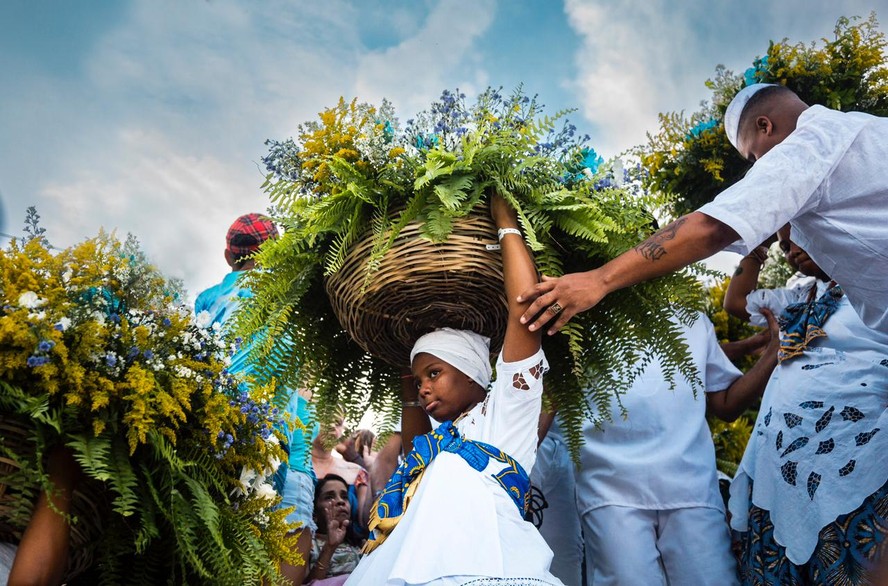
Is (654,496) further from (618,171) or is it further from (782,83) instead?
(782,83)

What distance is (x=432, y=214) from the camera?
2467 millimetres

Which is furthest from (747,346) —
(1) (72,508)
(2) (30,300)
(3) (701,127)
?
(2) (30,300)

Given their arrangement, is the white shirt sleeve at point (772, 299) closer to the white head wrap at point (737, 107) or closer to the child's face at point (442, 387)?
the white head wrap at point (737, 107)

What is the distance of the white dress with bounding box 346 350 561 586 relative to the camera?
7.04 feet

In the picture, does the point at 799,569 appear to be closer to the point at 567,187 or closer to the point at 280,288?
the point at 567,187

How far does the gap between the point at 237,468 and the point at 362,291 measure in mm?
791

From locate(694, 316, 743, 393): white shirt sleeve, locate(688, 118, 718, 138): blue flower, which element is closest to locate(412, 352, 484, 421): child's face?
locate(694, 316, 743, 393): white shirt sleeve

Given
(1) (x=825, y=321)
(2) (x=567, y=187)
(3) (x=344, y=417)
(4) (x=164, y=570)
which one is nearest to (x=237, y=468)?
(4) (x=164, y=570)

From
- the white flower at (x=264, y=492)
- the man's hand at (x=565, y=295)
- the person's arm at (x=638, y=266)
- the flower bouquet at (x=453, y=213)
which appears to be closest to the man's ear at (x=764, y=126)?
the flower bouquet at (x=453, y=213)

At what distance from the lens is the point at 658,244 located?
2395 millimetres

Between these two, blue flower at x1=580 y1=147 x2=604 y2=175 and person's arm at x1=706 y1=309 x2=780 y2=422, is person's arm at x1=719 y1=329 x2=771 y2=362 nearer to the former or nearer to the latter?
person's arm at x1=706 y1=309 x2=780 y2=422

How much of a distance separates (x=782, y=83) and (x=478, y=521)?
334 cm

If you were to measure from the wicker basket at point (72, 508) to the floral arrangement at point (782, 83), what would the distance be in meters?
3.47

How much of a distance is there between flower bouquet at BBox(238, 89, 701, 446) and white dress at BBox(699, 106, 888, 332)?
0.36 metres
